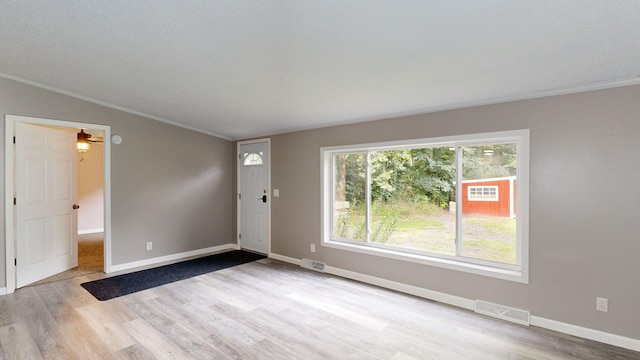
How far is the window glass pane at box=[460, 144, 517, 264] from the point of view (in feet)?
10.00

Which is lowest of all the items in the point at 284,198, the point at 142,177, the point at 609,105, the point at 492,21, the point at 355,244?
the point at 355,244

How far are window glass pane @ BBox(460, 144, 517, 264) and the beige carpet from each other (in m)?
5.05

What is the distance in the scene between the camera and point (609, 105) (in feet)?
8.14

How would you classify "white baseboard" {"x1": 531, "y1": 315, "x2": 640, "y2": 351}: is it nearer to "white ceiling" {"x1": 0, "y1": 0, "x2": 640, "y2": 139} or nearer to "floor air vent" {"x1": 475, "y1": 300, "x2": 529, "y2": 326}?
"floor air vent" {"x1": 475, "y1": 300, "x2": 529, "y2": 326}

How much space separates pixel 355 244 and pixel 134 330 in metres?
2.71

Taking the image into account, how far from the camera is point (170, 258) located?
488 cm

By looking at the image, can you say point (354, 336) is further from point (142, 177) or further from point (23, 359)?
point (142, 177)

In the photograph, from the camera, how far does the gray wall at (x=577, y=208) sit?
7.94 ft

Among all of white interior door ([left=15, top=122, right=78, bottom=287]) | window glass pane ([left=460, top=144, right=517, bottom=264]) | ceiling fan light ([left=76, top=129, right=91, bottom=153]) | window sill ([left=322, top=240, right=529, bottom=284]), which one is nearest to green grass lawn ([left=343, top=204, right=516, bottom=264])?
window glass pane ([left=460, top=144, right=517, bottom=264])

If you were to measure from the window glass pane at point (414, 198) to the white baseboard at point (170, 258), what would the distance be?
121 inches

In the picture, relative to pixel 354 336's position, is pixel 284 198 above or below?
above

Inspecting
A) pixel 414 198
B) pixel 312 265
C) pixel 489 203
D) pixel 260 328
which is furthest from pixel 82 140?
pixel 489 203

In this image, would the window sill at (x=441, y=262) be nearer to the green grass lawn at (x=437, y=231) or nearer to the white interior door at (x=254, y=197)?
the green grass lawn at (x=437, y=231)

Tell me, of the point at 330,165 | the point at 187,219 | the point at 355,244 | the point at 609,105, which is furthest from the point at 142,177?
the point at 609,105
